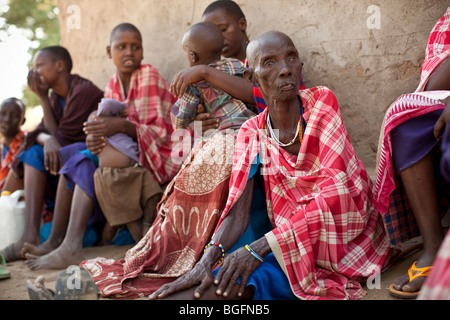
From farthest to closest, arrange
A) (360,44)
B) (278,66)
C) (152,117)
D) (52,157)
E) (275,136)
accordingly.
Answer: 1. (52,157)
2. (152,117)
3. (360,44)
4. (275,136)
5. (278,66)

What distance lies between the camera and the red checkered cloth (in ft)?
8.57

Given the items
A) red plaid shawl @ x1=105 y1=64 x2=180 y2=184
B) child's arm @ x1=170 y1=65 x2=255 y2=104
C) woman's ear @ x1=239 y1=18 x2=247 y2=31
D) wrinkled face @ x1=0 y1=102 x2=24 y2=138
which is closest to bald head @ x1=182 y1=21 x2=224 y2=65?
child's arm @ x1=170 y1=65 x2=255 y2=104

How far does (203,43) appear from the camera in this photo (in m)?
3.64

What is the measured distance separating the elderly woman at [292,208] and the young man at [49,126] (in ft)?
7.57

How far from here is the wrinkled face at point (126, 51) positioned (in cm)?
457

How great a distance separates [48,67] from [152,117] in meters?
1.37

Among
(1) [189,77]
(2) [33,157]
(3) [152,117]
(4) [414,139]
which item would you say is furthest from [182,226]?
(2) [33,157]

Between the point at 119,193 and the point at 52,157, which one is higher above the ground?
the point at 52,157

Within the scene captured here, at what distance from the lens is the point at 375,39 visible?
3.72 meters

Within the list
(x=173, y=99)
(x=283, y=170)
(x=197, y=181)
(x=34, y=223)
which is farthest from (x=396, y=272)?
(x=34, y=223)

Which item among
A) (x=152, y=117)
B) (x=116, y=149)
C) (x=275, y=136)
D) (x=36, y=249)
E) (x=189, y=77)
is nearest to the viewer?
(x=275, y=136)

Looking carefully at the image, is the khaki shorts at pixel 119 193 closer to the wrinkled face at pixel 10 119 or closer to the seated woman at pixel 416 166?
the wrinkled face at pixel 10 119

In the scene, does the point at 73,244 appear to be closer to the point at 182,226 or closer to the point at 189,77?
the point at 182,226

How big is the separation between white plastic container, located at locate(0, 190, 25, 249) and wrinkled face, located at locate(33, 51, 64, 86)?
1244mm
